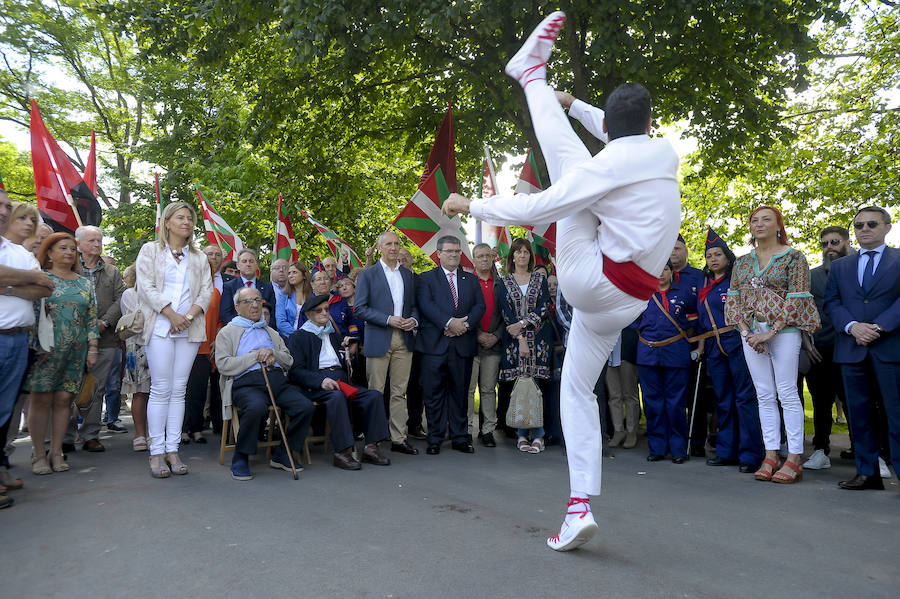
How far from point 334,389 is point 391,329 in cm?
106

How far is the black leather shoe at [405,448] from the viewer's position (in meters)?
6.95

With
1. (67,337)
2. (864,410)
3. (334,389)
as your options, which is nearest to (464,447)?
(334,389)

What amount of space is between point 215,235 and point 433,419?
5815 millimetres

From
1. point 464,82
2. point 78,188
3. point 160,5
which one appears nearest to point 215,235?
point 78,188

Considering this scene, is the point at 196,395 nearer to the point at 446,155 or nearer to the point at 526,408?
the point at 526,408

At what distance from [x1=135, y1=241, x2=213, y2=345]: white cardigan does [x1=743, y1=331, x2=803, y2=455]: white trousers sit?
15.9ft

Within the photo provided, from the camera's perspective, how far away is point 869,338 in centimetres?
518

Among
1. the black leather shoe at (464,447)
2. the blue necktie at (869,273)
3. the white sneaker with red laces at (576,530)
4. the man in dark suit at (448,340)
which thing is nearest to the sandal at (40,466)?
the man in dark suit at (448,340)

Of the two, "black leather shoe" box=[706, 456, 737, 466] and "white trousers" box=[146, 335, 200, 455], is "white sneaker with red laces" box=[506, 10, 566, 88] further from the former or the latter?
"black leather shoe" box=[706, 456, 737, 466]

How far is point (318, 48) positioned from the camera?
857cm

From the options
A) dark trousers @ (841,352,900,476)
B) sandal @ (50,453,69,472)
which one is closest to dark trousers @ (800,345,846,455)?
dark trousers @ (841,352,900,476)

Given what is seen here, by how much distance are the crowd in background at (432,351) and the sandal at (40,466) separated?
0.02 meters

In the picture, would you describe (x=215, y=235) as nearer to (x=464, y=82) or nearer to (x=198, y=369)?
(x=198, y=369)

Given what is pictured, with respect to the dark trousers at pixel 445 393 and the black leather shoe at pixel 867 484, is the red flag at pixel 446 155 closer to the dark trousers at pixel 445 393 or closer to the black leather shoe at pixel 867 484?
the dark trousers at pixel 445 393
